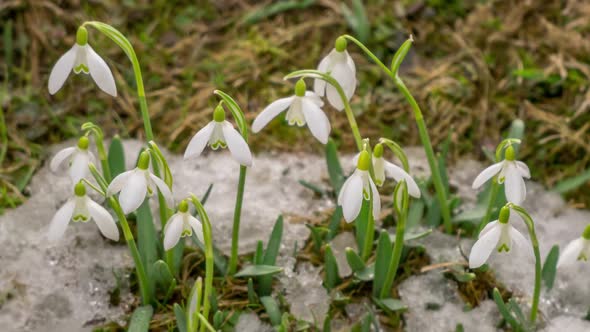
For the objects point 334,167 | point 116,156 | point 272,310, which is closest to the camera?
point 272,310

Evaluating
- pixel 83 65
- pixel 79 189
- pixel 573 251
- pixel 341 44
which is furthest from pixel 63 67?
pixel 573 251

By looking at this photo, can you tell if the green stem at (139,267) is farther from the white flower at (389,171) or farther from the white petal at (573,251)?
the white petal at (573,251)

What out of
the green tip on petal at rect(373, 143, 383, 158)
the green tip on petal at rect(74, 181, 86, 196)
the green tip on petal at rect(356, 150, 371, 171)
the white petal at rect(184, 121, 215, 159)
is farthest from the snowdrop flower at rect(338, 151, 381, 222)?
the green tip on petal at rect(74, 181, 86, 196)

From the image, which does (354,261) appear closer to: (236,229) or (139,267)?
(236,229)

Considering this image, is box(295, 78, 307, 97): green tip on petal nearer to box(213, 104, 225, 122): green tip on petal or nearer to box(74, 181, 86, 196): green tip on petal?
box(213, 104, 225, 122): green tip on petal

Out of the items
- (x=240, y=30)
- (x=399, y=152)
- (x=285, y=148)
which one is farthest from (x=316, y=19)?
(x=399, y=152)

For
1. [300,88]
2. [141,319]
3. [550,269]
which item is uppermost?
[300,88]

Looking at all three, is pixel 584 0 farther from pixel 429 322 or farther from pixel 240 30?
pixel 429 322
